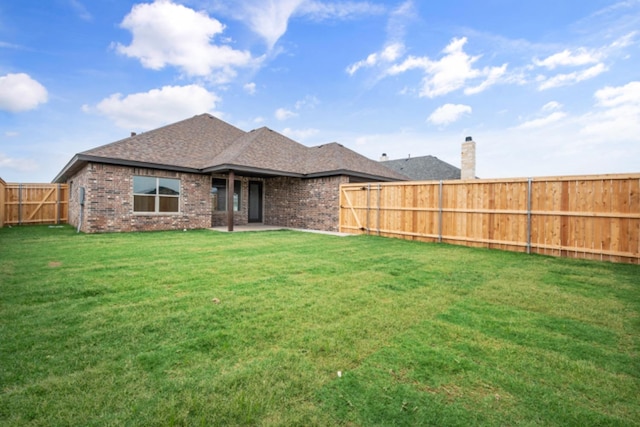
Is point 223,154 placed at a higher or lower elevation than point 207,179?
higher

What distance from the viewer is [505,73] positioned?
11.8 meters

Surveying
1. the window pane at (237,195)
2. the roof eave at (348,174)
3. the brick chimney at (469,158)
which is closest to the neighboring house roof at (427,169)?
the brick chimney at (469,158)

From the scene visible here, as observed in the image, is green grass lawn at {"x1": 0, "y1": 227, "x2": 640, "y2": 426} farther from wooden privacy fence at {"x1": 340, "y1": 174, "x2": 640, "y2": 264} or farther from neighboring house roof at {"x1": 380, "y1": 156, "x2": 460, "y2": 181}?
neighboring house roof at {"x1": 380, "y1": 156, "x2": 460, "y2": 181}

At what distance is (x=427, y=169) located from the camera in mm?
21641

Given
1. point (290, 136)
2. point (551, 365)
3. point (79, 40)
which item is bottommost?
point (551, 365)

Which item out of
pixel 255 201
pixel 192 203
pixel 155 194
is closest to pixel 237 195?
pixel 255 201

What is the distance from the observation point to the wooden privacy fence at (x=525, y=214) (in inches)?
267

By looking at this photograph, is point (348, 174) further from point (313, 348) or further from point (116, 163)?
point (313, 348)

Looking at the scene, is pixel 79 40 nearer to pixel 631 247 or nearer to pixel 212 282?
pixel 212 282

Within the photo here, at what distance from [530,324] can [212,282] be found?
4.30m

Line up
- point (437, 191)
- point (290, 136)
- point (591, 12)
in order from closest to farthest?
point (591, 12), point (437, 191), point (290, 136)

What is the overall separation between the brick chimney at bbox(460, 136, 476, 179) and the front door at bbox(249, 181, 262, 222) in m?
12.3

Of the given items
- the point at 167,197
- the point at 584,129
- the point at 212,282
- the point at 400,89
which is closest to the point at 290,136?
the point at 400,89

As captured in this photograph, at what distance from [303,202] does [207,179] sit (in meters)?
4.87
